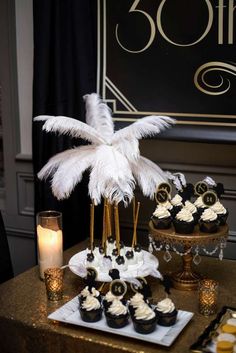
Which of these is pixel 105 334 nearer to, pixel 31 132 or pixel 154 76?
pixel 154 76

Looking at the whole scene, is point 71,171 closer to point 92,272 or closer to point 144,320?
point 92,272

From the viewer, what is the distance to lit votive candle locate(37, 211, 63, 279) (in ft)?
5.50

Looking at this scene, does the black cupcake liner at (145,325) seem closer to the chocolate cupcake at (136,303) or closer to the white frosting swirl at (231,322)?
the chocolate cupcake at (136,303)

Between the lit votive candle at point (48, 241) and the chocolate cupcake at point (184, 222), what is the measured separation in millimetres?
418

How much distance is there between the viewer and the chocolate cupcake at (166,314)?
1.30 meters

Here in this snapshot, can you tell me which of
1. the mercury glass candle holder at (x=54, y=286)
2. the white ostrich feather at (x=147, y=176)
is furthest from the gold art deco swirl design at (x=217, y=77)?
the mercury glass candle holder at (x=54, y=286)

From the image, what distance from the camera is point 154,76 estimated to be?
6.39 feet

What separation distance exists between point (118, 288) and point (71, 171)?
422 millimetres

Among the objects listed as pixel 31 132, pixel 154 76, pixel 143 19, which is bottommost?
pixel 31 132

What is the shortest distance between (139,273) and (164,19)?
3.10 ft

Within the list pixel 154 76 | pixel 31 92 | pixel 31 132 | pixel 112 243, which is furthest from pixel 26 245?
pixel 154 76

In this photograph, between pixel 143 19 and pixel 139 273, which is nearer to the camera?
pixel 139 273

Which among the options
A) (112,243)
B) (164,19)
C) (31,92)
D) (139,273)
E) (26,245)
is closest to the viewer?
(139,273)

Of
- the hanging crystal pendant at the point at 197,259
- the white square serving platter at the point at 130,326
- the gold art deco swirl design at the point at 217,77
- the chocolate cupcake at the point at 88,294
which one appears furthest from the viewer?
the gold art deco swirl design at the point at 217,77
